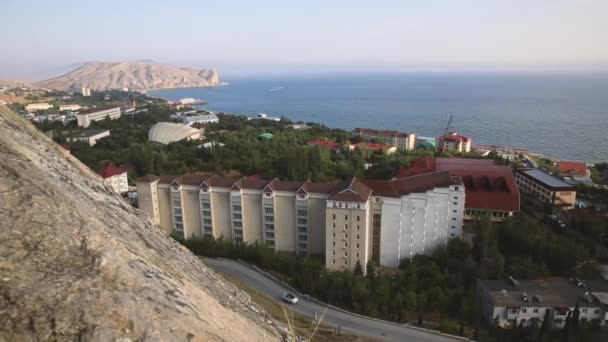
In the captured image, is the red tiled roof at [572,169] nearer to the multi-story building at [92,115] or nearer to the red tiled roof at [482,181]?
the red tiled roof at [482,181]

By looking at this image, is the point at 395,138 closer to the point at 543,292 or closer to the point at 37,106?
the point at 543,292

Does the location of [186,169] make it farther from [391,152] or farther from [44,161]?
[44,161]

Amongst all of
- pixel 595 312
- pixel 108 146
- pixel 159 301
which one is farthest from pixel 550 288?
pixel 108 146

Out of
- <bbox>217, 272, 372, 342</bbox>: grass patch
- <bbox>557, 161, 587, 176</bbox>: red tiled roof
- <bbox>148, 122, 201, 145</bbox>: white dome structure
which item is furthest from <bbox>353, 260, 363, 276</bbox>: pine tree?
<bbox>148, 122, 201, 145</bbox>: white dome structure

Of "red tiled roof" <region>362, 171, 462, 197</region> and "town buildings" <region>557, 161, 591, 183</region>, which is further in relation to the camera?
"town buildings" <region>557, 161, 591, 183</region>

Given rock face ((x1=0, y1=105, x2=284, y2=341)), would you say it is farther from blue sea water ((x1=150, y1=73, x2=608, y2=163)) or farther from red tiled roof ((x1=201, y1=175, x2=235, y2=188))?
blue sea water ((x1=150, y1=73, x2=608, y2=163))

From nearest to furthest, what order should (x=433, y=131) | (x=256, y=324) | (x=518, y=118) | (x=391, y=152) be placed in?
(x=256, y=324), (x=391, y=152), (x=433, y=131), (x=518, y=118)
